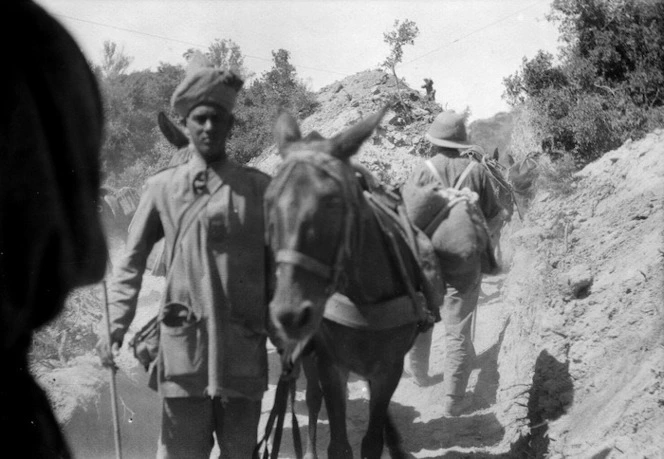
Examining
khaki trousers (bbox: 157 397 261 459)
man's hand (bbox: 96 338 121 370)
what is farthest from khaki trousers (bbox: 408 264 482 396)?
man's hand (bbox: 96 338 121 370)

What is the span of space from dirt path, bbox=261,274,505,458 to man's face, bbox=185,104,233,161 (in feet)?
10.6

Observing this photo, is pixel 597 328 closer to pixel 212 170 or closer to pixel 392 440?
pixel 392 440

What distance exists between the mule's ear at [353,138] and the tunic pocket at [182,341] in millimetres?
1197

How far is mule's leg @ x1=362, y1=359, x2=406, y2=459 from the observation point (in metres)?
4.93

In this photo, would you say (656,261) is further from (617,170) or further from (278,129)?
(278,129)

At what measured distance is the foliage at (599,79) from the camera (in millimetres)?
10484

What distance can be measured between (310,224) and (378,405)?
5.98 ft

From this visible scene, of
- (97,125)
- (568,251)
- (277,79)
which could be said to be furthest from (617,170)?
(277,79)

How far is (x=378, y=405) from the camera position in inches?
196

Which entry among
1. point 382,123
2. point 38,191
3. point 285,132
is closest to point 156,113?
point 382,123

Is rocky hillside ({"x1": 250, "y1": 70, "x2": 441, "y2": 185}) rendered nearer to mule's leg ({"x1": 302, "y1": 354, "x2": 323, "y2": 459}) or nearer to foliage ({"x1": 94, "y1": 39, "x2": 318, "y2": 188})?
foliage ({"x1": 94, "y1": 39, "x2": 318, "y2": 188})

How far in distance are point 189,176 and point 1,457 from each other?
2.97 m

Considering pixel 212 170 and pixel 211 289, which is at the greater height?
pixel 212 170

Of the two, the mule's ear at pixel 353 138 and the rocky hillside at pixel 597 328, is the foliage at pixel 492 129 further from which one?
the mule's ear at pixel 353 138
